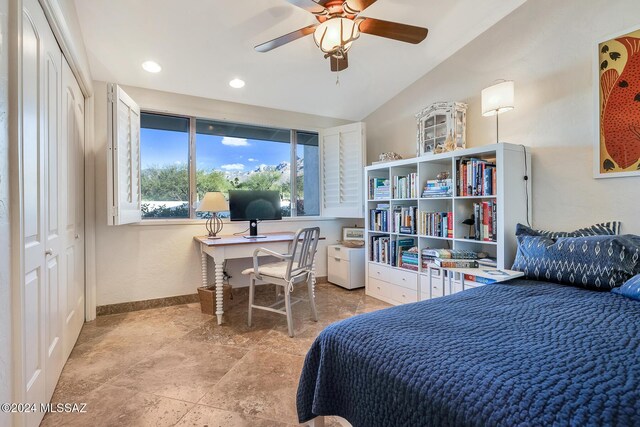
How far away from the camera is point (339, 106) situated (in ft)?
13.5

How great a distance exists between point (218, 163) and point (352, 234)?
199cm


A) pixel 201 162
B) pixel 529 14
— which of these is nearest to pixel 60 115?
pixel 201 162

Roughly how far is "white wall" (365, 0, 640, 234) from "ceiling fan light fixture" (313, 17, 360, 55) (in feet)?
5.60

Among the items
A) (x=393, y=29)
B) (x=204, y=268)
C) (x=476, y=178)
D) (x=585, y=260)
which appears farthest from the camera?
(x=204, y=268)

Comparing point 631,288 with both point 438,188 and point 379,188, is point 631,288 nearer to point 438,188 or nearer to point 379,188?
point 438,188

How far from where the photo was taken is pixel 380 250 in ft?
11.8

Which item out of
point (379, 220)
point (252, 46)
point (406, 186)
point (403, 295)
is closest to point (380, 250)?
point (379, 220)

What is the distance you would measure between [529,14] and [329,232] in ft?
10.3

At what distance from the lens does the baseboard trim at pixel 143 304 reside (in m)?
3.07

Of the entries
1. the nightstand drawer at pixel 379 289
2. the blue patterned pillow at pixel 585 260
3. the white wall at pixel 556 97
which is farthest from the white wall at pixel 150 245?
the blue patterned pillow at pixel 585 260

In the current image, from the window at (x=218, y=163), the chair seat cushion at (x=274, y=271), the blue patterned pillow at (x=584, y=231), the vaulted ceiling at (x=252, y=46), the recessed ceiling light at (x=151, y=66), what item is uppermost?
the vaulted ceiling at (x=252, y=46)

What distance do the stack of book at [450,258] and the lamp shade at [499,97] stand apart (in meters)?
1.23

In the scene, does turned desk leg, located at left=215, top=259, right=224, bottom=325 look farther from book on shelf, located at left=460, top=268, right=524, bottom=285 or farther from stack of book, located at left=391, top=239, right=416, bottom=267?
book on shelf, located at left=460, top=268, right=524, bottom=285

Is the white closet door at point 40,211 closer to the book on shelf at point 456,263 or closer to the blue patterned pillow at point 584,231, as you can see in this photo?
the book on shelf at point 456,263
